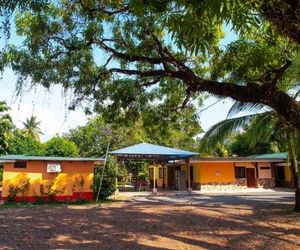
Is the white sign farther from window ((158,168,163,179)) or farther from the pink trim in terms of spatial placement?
window ((158,168,163,179))

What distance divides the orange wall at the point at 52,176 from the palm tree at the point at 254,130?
805 cm

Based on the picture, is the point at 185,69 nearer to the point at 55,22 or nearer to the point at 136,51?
the point at 136,51

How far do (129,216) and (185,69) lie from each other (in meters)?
8.47

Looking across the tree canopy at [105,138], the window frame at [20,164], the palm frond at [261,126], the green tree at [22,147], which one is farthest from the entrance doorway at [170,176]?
the palm frond at [261,126]

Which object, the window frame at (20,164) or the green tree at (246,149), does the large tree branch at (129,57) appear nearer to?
the window frame at (20,164)

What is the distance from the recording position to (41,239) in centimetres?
943

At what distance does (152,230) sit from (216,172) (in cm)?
2123

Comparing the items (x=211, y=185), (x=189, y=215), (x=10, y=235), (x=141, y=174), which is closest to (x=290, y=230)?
(x=189, y=215)

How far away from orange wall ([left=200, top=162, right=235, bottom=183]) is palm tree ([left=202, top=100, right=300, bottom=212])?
1415 cm

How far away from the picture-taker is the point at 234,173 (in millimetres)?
31844

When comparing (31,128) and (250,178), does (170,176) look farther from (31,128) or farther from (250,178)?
(31,128)

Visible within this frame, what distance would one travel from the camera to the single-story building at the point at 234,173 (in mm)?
30922

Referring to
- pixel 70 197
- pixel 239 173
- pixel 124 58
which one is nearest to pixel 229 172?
pixel 239 173

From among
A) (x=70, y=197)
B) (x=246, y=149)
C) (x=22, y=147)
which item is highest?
(x=246, y=149)
